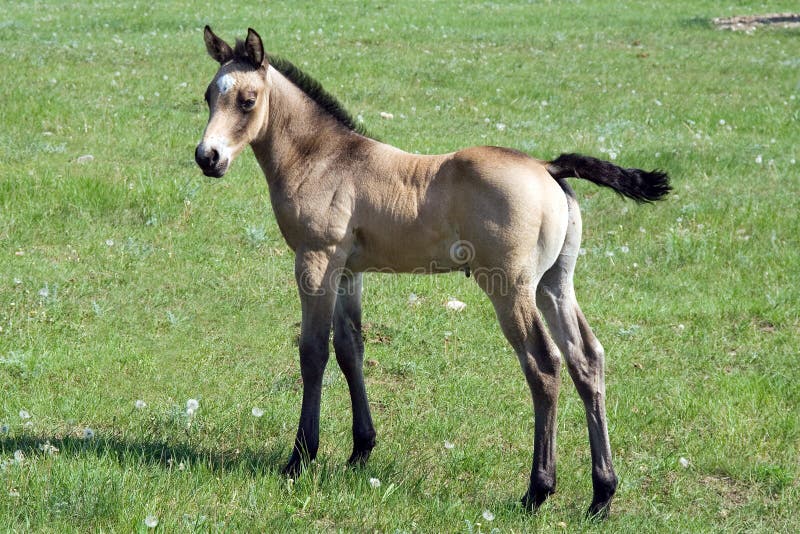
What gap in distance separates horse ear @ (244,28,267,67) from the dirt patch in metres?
18.7

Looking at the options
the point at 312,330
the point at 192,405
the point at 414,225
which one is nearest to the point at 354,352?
the point at 312,330

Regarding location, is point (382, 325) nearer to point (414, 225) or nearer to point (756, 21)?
point (414, 225)

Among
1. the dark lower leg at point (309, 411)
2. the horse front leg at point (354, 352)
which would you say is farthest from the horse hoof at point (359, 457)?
the dark lower leg at point (309, 411)

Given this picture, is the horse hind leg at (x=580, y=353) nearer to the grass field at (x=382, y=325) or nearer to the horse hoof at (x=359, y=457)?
the grass field at (x=382, y=325)

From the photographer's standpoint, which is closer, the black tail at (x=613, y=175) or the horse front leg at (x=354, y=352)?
the black tail at (x=613, y=175)

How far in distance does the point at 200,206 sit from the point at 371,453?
456 cm

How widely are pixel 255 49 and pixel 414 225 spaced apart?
53.9 inches

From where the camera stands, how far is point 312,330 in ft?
17.4

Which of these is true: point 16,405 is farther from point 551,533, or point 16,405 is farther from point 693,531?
point 693,531

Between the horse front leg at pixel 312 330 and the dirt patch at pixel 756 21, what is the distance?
18.9m

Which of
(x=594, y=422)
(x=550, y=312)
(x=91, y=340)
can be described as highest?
(x=550, y=312)

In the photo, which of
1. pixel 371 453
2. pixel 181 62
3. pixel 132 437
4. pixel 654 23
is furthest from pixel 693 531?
pixel 654 23

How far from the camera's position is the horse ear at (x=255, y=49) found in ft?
16.9

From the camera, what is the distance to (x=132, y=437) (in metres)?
5.63
